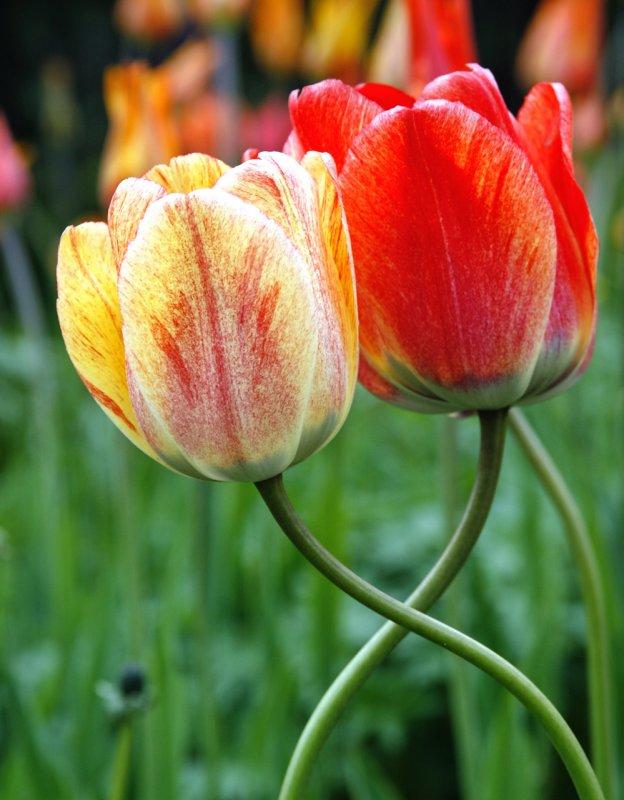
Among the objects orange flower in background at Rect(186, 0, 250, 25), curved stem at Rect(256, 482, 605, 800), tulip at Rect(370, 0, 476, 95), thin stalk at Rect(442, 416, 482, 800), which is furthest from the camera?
orange flower in background at Rect(186, 0, 250, 25)

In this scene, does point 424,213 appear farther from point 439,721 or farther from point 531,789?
point 439,721

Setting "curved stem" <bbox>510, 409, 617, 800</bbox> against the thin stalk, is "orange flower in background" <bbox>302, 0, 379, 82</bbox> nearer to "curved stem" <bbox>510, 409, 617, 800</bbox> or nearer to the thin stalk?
the thin stalk

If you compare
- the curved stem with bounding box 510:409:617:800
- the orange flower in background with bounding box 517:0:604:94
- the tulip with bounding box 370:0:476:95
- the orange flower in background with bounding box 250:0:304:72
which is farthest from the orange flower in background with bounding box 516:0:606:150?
the curved stem with bounding box 510:409:617:800

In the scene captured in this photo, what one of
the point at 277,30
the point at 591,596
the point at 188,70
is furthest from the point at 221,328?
the point at 277,30

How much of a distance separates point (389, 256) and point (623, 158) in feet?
4.17

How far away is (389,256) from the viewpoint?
395 millimetres

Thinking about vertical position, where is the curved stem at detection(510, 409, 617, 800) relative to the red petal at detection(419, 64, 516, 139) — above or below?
below

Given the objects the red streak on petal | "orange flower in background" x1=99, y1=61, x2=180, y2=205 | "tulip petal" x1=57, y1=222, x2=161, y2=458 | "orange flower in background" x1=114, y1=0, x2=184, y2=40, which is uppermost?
"orange flower in background" x1=114, y1=0, x2=184, y2=40

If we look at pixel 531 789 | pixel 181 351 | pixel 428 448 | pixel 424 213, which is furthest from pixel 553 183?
pixel 428 448

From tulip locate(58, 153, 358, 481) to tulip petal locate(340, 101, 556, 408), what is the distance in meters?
0.03

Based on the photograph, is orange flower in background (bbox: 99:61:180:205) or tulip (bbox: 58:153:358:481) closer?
tulip (bbox: 58:153:358:481)

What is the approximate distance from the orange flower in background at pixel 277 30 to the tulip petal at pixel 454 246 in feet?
6.88

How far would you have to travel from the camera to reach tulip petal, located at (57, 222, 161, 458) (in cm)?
38

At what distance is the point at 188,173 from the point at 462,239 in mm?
99
